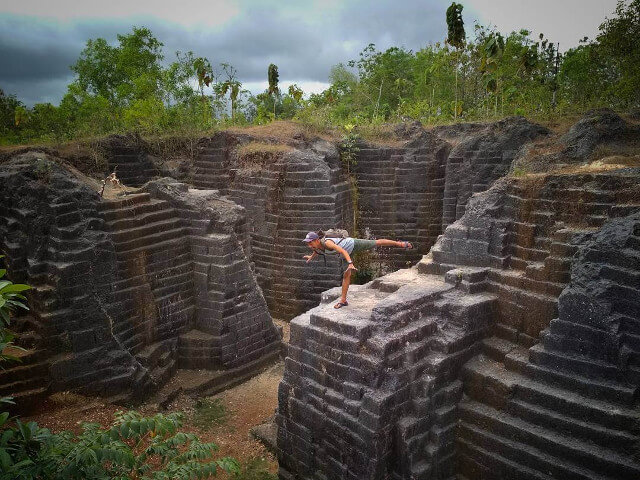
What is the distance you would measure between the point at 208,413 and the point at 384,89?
2022 cm

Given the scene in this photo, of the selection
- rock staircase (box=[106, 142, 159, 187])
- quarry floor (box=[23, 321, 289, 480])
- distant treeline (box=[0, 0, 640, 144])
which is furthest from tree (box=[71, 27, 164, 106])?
quarry floor (box=[23, 321, 289, 480])

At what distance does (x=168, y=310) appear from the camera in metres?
7.78

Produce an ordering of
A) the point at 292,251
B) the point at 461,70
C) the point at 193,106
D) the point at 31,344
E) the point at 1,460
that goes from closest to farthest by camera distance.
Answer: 1. the point at 1,460
2. the point at 31,344
3. the point at 292,251
4. the point at 193,106
5. the point at 461,70

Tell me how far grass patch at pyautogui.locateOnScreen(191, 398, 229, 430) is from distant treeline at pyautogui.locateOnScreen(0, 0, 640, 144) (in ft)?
26.5

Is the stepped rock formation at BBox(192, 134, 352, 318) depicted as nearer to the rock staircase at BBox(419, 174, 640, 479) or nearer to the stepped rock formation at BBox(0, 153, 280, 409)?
the stepped rock formation at BBox(0, 153, 280, 409)

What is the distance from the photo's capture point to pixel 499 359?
5691mm

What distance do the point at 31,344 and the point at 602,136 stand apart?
10.4 meters

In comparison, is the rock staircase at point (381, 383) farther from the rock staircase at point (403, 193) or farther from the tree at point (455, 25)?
the tree at point (455, 25)

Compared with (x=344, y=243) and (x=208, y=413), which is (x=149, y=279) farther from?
(x=344, y=243)

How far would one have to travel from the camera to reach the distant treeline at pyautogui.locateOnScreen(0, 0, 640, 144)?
44.4 feet

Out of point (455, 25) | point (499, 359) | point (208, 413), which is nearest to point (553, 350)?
point (499, 359)

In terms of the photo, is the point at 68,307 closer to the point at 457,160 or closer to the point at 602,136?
the point at 457,160

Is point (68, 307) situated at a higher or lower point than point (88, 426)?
lower

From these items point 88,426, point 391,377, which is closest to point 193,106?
point 391,377
